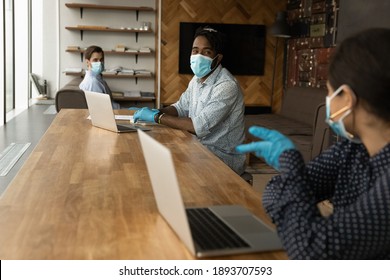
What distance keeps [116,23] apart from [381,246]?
7.16 m

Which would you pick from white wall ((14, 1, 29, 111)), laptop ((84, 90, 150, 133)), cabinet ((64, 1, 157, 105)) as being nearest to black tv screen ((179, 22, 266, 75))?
cabinet ((64, 1, 157, 105))

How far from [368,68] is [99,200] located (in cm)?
79

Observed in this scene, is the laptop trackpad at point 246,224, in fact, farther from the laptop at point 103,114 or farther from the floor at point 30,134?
the floor at point 30,134

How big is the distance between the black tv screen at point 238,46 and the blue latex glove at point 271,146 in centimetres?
648

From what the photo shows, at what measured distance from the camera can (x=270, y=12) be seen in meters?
7.65

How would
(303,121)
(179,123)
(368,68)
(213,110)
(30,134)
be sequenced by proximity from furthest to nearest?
(303,121)
(30,134)
(179,123)
(213,110)
(368,68)

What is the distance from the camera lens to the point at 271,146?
1136 millimetres

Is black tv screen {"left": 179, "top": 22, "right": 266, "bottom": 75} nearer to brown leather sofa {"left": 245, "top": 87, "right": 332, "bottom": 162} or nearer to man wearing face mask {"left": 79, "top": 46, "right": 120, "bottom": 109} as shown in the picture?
brown leather sofa {"left": 245, "top": 87, "right": 332, "bottom": 162}

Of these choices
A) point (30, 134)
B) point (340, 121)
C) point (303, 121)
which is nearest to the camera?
point (340, 121)

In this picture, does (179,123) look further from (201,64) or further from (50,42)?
(50,42)

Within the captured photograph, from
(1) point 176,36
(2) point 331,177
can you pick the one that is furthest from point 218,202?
(1) point 176,36

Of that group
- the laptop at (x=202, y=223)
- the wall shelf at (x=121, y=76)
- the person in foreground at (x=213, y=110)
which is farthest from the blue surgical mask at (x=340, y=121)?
the wall shelf at (x=121, y=76)

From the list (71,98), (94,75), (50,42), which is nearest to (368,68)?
(94,75)

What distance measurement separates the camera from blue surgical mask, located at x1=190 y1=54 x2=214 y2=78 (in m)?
2.67
